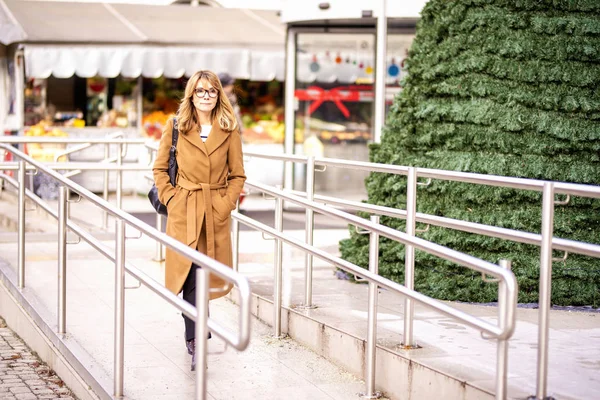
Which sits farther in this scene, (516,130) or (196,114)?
(516,130)

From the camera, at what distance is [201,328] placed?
4250 mm

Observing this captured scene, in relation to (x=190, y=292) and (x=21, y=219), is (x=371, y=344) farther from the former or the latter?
(x=21, y=219)

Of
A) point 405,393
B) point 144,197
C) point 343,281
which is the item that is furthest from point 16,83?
point 405,393

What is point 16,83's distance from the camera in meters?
16.9

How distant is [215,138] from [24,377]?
6.94 feet

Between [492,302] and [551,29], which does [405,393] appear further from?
[551,29]

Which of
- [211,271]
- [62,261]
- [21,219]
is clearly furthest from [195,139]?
[21,219]

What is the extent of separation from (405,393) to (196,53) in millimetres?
12062

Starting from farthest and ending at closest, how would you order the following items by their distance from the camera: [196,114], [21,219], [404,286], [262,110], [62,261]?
1. [262,110]
2. [21,219]
3. [62,261]
4. [196,114]
5. [404,286]

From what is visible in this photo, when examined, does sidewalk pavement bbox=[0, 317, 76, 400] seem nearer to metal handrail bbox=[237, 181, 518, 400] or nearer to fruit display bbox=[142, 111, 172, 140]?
metal handrail bbox=[237, 181, 518, 400]

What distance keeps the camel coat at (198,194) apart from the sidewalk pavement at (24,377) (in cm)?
111

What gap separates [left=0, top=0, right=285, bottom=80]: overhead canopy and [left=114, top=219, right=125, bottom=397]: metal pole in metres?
11.2

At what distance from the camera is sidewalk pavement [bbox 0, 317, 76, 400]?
20.4 ft

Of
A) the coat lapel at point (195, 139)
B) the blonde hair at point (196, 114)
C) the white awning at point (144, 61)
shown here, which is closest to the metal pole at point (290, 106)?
the white awning at point (144, 61)
